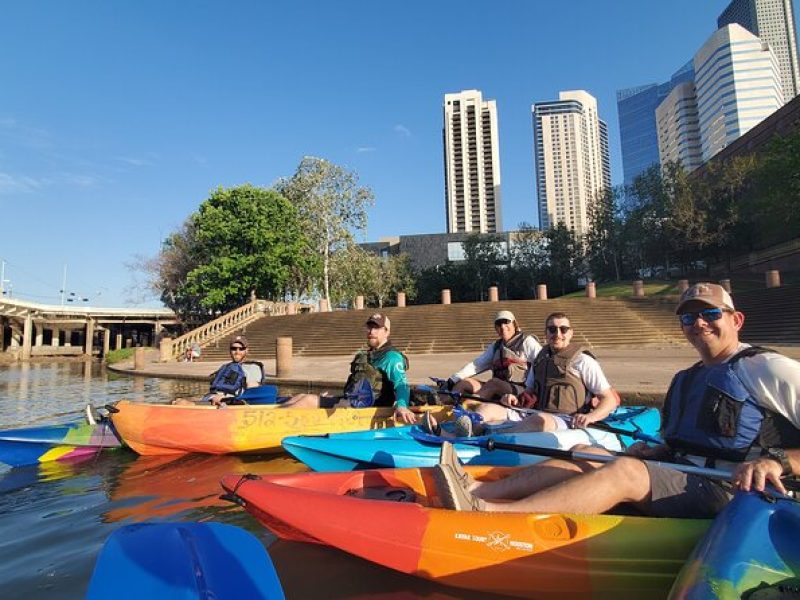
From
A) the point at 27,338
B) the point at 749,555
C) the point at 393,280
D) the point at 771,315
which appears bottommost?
the point at 749,555

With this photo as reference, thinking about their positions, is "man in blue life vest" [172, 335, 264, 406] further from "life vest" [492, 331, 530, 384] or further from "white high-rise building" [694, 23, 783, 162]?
"white high-rise building" [694, 23, 783, 162]

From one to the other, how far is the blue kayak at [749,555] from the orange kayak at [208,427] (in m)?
3.73

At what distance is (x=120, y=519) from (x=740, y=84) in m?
123

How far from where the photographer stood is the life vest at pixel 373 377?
19.6ft

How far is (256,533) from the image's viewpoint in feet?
12.7

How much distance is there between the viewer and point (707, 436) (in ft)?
9.62

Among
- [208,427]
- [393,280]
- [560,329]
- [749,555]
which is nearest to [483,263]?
[393,280]

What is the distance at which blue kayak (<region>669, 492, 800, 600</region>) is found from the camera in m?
2.01

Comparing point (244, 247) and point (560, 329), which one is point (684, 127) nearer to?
point (244, 247)

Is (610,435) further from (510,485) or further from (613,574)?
(613,574)

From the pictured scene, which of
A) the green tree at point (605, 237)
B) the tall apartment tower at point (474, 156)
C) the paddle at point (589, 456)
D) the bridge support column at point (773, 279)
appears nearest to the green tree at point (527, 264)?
the green tree at point (605, 237)

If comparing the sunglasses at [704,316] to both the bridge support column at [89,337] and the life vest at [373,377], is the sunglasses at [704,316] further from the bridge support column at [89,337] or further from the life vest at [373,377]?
the bridge support column at [89,337]

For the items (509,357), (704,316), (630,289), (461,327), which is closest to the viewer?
(704,316)

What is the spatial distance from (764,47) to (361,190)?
4113 inches
